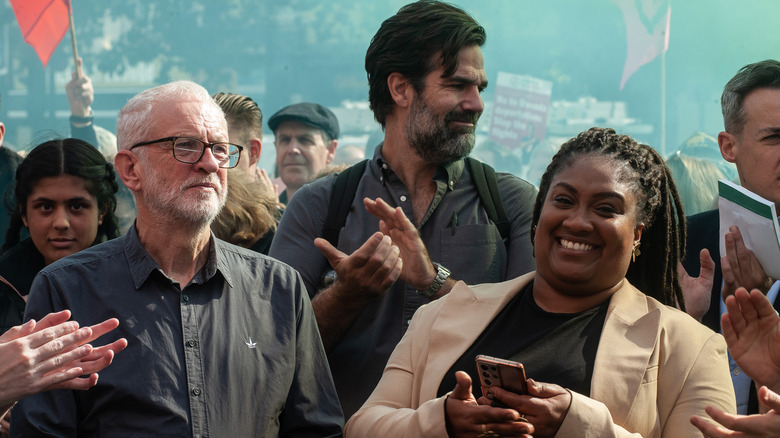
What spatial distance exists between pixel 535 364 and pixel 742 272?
895 mm

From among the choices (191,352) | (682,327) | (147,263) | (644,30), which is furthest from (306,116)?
(682,327)

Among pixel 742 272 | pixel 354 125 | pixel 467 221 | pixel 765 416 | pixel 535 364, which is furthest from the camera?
pixel 354 125

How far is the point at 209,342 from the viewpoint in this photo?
2717 mm

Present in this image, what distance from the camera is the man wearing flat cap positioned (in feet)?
19.6

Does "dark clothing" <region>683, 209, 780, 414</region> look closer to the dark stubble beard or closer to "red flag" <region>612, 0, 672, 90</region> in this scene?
the dark stubble beard

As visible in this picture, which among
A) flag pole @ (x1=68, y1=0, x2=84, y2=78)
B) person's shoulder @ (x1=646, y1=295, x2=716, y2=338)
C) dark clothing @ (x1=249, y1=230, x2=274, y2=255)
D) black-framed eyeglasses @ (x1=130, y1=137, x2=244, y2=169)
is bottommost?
person's shoulder @ (x1=646, y1=295, x2=716, y2=338)

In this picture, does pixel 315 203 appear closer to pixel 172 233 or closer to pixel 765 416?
pixel 172 233

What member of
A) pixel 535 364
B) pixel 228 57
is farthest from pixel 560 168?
pixel 228 57

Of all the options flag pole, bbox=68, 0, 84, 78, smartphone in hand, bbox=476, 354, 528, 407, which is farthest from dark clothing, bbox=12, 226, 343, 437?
flag pole, bbox=68, 0, 84, 78

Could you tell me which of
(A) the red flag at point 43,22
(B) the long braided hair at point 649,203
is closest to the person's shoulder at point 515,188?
(B) the long braided hair at point 649,203

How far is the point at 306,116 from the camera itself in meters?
5.92

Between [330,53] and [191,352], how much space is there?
346cm

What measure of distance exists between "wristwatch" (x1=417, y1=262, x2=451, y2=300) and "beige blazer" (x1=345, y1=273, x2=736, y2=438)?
1.07 ft

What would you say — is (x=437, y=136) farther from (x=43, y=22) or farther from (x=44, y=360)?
(x=43, y=22)
